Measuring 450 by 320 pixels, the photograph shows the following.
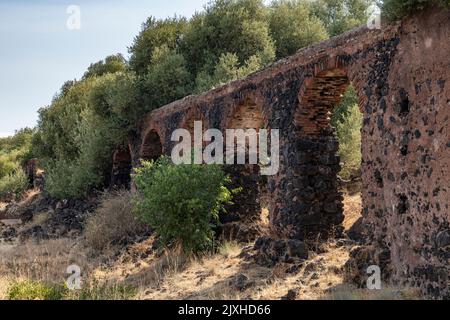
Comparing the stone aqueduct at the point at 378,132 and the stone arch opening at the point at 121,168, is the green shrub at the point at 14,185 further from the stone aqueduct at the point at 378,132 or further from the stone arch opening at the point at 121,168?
the stone aqueduct at the point at 378,132

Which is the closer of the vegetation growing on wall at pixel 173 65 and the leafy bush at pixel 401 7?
the leafy bush at pixel 401 7

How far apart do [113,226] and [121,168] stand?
300 inches

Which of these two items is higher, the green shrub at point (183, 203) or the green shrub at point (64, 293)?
the green shrub at point (183, 203)

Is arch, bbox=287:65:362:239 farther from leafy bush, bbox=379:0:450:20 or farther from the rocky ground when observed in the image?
leafy bush, bbox=379:0:450:20

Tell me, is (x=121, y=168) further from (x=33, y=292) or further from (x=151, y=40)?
(x=33, y=292)

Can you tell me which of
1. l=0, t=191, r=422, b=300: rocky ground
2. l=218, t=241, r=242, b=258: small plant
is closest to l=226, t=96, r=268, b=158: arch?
l=218, t=241, r=242, b=258: small plant

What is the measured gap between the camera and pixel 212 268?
9961 millimetres

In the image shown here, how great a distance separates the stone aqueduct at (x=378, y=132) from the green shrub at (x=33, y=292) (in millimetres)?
4570

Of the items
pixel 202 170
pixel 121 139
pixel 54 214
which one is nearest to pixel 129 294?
pixel 202 170

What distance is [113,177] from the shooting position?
838 inches

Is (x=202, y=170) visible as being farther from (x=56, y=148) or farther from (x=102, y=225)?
(x=56, y=148)

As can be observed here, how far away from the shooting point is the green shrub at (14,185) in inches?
1255

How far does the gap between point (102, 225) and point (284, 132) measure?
5.92 metres

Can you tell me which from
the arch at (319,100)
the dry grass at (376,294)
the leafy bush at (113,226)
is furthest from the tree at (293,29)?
the dry grass at (376,294)
